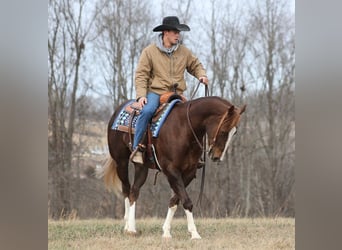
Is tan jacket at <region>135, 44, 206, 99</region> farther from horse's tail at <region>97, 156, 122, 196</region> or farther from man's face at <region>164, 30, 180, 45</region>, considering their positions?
horse's tail at <region>97, 156, 122, 196</region>

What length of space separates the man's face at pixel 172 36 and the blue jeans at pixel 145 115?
502 mm

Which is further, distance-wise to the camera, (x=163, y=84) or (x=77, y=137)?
(x=77, y=137)

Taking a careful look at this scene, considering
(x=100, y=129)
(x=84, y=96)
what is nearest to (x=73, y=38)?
(x=84, y=96)

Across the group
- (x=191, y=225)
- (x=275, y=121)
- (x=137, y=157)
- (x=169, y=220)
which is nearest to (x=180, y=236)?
(x=169, y=220)

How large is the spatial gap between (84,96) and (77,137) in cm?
80

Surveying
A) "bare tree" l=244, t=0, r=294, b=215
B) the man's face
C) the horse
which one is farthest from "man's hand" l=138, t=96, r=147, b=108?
"bare tree" l=244, t=0, r=294, b=215

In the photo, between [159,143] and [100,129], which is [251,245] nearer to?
[159,143]

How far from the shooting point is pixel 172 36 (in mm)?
5070

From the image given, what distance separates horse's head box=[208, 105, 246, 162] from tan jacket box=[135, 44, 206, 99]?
842 millimetres

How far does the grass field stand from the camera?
469cm

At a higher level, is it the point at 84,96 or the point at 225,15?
the point at 225,15

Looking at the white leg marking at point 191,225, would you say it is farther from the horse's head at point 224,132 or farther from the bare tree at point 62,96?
the bare tree at point 62,96
